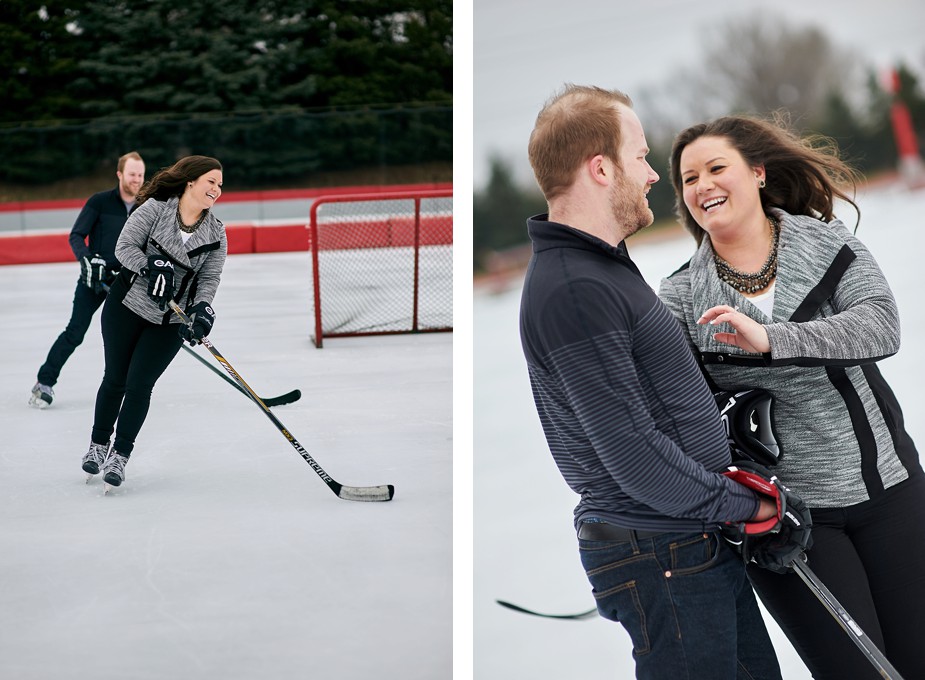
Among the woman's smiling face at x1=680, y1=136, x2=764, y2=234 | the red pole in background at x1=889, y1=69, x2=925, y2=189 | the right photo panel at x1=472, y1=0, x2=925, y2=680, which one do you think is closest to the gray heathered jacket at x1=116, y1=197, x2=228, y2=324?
the right photo panel at x1=472, y1=0, x2=925, y2=680

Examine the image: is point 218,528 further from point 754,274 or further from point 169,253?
point 754,274

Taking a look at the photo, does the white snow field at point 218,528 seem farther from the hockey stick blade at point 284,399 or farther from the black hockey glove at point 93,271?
the black hockey glove at point 93,271

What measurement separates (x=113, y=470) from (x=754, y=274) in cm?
200

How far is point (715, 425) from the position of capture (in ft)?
4.53

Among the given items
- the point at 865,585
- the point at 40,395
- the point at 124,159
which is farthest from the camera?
the point at 40,395

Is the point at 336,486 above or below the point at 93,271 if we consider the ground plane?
below

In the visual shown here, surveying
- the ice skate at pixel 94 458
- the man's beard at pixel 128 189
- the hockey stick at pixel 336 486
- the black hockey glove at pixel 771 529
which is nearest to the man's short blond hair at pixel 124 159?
the man's beard at pixel 128 189

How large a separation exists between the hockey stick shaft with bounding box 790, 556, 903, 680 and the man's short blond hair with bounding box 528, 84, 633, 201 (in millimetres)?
632

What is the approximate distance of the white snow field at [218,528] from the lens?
2.44 meters

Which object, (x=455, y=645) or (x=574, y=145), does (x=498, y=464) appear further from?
(x=574, y=145)

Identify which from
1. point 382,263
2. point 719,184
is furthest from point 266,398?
point 382,263

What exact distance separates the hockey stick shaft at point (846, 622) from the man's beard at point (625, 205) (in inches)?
20.9

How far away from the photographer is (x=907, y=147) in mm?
6754

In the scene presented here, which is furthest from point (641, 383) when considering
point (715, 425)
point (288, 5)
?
point (288, 5)
